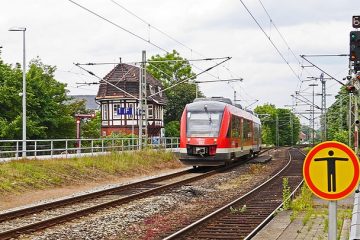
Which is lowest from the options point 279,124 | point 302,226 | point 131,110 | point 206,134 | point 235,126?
point 302,226

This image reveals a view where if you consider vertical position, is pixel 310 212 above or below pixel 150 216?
above

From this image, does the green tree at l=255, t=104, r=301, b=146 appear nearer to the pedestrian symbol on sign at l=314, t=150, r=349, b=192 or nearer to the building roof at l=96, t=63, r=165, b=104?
the building roof at l=96, t=63, r=165, b=104

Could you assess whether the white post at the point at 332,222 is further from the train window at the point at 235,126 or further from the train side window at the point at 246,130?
the train side window at the point at 246,130

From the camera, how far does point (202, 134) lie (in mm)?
28047

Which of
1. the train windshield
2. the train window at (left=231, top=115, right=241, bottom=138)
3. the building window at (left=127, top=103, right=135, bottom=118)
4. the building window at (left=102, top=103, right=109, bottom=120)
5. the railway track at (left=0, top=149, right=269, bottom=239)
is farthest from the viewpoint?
the building window at (left=102, top=103, right=109, bottom=120)

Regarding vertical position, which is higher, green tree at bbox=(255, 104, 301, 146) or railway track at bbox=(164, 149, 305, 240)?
green tree at bbox=(255, 104, 301, 146)

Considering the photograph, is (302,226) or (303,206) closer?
(302,226)

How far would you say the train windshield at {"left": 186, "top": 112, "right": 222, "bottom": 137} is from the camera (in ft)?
92.0

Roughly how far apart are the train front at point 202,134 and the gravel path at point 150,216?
6643 mm

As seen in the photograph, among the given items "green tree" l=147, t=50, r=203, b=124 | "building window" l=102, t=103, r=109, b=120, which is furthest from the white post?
"green tree" l=147, t=50, r=203, b=124

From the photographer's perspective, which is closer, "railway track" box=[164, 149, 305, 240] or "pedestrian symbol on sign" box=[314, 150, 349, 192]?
"pedestrian symbol on sign" box=[314, 150, 349, 192]

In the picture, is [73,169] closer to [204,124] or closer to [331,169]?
[204,124]

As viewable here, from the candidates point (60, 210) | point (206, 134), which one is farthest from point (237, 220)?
point (206, 134)

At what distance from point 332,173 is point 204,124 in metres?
22.7
